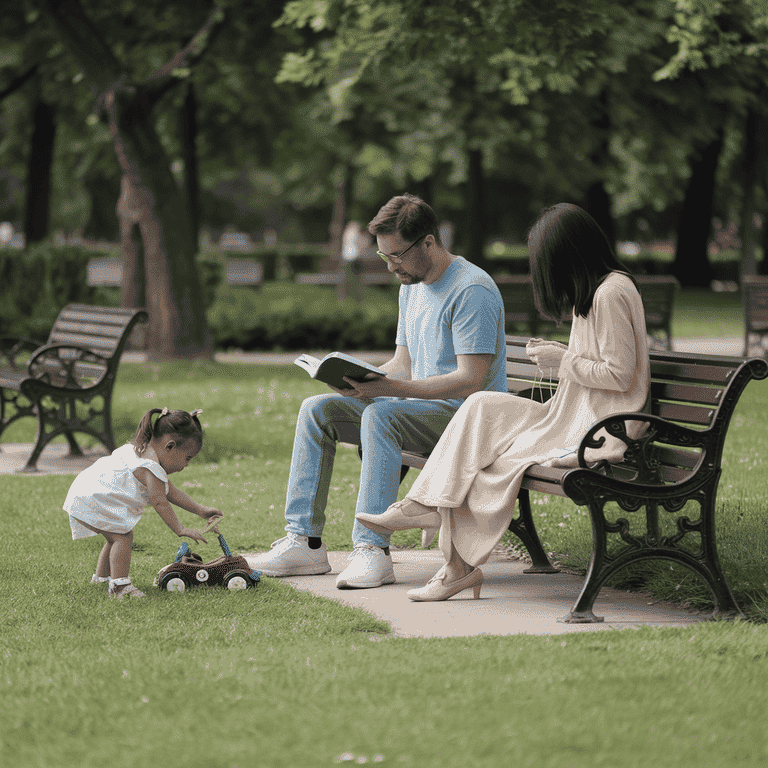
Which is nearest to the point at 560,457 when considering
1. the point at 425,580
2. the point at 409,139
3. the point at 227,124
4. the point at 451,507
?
the point at 451,507

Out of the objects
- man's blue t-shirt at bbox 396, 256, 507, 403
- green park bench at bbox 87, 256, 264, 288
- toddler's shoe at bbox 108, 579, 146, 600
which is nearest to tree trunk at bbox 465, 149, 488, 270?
green park bench at bbox 87, 256, 264, 288

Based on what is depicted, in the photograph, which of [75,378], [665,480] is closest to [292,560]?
[665,480]

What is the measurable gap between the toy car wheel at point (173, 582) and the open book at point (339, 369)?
3.19 ft

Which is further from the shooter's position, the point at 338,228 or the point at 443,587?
the point at 338,228

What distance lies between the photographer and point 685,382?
4.88 metres

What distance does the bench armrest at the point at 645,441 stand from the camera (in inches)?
175

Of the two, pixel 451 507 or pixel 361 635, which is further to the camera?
pixel 451 507

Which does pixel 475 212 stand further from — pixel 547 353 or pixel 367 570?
pixel 367 570

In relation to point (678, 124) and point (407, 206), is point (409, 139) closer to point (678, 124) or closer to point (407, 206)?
point (678, 124)

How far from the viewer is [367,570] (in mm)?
5031

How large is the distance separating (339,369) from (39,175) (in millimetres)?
20540

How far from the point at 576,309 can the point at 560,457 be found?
0.59 m

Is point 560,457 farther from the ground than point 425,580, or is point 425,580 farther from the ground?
point 560,457

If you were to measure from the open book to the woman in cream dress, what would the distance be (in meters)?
0.42
